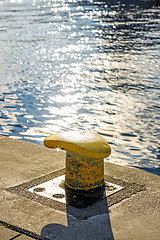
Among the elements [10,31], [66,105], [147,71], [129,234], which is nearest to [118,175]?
[129,234]

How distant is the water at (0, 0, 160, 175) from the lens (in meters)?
8.34

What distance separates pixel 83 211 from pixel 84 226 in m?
0.29

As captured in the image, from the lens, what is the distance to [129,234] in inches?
139

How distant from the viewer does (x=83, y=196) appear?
4258 mm

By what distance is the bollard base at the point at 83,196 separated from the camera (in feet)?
13.5

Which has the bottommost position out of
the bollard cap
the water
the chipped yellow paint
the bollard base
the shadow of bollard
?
the water

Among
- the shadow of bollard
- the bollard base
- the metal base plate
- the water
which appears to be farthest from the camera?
the water

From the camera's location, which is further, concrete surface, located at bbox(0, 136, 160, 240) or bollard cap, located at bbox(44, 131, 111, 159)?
bollard cap, located at bbox(44, 131, 111, 159)

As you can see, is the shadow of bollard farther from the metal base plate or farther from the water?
the water

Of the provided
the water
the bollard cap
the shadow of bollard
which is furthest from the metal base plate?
the water

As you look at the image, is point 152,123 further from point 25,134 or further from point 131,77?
point 131,77

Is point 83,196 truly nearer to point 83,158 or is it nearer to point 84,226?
point 83,158

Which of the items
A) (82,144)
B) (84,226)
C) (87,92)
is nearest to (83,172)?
(82,144)

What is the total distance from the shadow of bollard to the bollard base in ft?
0.36
